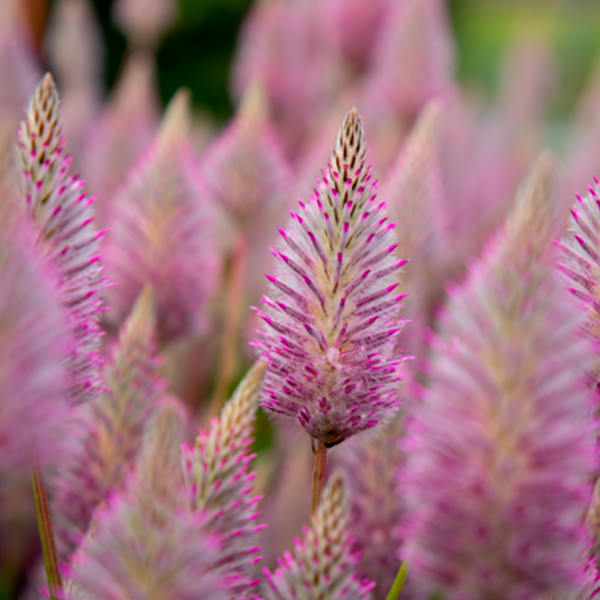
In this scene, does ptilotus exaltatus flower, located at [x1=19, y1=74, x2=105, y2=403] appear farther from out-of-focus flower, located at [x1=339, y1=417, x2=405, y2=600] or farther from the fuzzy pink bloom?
the fuzzy pink bloom

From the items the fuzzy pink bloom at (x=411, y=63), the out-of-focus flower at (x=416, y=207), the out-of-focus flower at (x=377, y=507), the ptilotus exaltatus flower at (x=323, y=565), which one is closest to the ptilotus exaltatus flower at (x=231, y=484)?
the ptilotus exaltatus flower at (x=323, y=565)

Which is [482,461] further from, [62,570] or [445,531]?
[62,570]

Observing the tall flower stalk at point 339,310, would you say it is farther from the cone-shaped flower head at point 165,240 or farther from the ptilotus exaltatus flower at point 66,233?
the cone-shaped flower head at point 165,240

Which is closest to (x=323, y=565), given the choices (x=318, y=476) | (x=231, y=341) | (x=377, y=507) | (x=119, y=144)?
(x=318, y=476)

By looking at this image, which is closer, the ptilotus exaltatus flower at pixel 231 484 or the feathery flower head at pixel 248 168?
the ptilotus exaltatus flower at pixel 231 484

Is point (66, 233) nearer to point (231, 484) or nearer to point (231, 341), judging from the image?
point (231, 484)

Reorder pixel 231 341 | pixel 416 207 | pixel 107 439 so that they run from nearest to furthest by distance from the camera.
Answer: pixel 107 439, pixel 416 207, pixel 231 341
